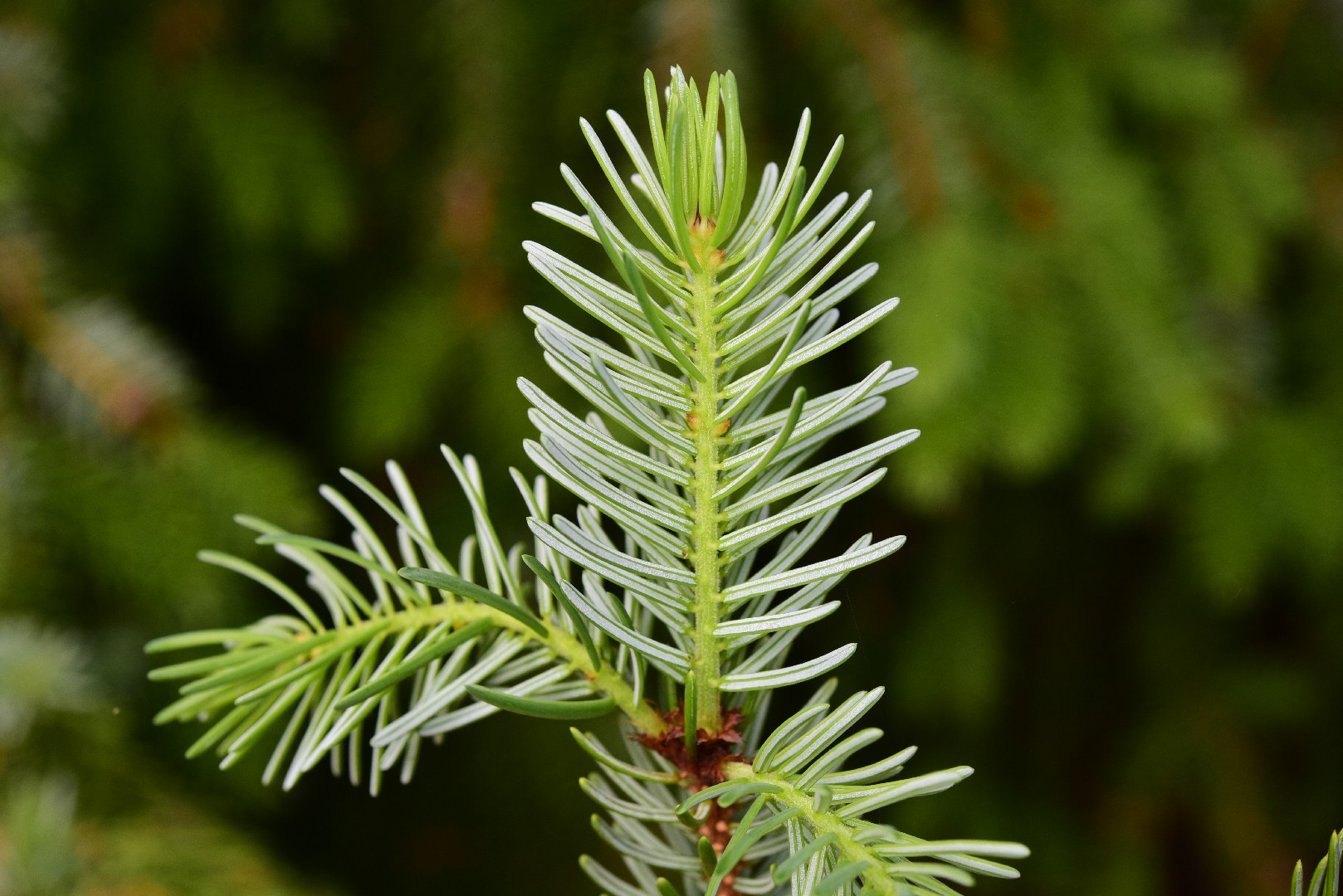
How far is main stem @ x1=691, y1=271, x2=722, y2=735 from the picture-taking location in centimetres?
24

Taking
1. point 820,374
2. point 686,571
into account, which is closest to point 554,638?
point 686,571

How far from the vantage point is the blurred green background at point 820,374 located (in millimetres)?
736

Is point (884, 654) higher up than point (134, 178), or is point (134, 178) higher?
point (134, 178)

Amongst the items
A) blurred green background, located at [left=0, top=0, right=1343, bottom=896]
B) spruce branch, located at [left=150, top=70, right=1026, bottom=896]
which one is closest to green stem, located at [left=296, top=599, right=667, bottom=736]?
spruce branch, located at [left=150, top=70, right=1026, bottom=896]

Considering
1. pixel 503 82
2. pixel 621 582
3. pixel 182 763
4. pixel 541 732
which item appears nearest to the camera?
pixel 621 582

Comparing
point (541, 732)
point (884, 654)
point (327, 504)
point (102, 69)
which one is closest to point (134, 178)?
point (102, 69)

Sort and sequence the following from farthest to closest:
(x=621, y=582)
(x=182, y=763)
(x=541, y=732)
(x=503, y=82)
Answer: (x=541, y=732), (x=503, y=82), (x=182, y=763), (x=621, y=582)

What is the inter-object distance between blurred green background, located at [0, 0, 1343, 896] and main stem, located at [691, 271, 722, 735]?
410 mm

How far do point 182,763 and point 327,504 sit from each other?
0.89 ft

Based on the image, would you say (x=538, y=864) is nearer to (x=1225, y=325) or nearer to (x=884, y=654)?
(x=884, y=654)

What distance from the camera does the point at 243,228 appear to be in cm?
95

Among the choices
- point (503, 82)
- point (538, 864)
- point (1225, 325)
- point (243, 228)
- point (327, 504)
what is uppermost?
point (503, 82)

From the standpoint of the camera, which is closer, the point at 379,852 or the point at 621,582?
the point at 621,582

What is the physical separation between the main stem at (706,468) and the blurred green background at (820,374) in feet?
1.35
